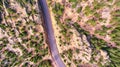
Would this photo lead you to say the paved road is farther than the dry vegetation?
Yes

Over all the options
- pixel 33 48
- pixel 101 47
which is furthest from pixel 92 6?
pixel 33 48

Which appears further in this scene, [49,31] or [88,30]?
[49,31]

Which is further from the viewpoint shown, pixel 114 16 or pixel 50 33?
pixel 50 33

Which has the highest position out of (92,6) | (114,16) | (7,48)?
(92,6)

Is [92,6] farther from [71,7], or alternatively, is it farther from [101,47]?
[101,47]

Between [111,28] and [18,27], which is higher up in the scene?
[18,27]

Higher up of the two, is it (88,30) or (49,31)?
(49,31)

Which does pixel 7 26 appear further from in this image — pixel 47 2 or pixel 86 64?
pixel 86 64

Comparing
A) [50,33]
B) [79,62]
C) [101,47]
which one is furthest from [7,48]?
[101,47]

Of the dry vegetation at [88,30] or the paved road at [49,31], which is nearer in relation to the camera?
the dry vegetation at [88,30]
